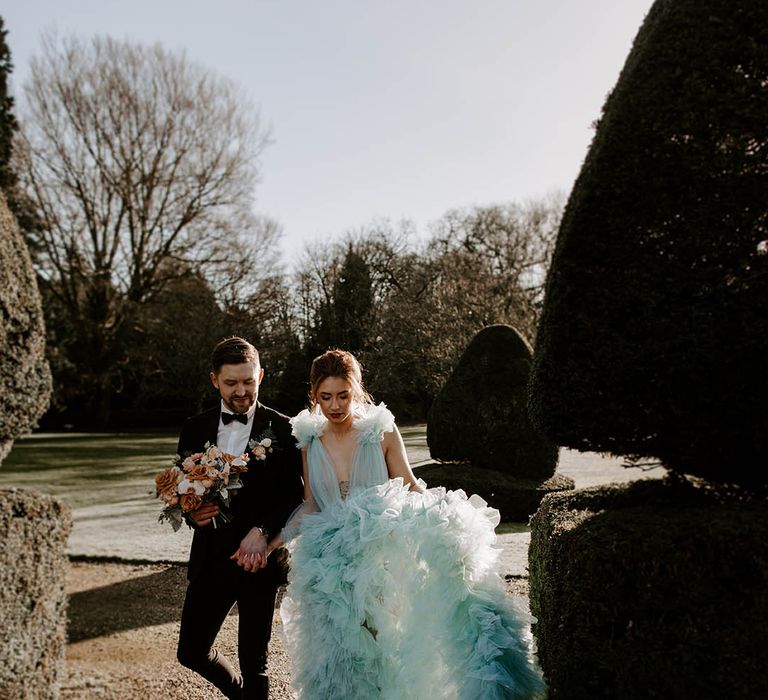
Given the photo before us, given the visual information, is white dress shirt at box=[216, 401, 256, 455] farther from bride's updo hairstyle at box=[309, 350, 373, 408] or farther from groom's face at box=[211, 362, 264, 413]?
bride's updo hairstyle at box=[309, 350, 373, 408]

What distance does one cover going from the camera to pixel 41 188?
2708cm

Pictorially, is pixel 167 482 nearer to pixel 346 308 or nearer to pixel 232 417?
pixel 232 417

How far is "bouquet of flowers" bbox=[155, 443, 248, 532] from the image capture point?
11.8 feet

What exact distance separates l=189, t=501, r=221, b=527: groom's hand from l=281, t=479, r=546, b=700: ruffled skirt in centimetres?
51

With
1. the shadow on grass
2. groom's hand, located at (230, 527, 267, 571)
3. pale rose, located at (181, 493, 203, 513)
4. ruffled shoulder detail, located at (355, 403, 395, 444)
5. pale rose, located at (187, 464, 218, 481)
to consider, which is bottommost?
the shadow on grass

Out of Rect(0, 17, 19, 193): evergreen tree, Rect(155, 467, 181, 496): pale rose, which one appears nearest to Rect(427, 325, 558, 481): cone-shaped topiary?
Rect(155, 467, 181, 496): pale rose

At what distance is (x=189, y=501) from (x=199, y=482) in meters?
0.11

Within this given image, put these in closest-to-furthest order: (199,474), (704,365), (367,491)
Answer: (704,365) < (199,474) < (367,491)

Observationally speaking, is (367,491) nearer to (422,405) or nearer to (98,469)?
(98,469)

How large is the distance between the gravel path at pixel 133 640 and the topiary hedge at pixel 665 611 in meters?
2.77

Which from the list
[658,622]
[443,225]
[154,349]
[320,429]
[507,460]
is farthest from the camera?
[443,225]

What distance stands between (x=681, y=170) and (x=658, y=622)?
85.7 inches

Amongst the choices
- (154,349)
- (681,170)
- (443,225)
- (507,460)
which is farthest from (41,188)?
(681,170)

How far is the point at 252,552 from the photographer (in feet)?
11.9
